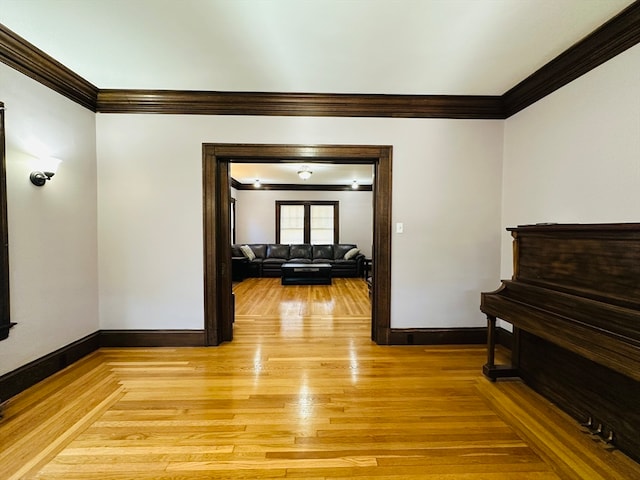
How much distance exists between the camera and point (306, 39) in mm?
2158

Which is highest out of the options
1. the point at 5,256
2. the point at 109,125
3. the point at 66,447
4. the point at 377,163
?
the point at 109,125

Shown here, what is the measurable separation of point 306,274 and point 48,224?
200 inches

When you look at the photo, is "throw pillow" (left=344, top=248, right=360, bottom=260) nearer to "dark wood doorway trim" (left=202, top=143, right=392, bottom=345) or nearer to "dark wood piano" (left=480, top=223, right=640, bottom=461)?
"dark wood doorway trim" (left=202, top=143, right=392, bottom=345)

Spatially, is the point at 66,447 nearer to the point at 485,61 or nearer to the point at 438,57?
the point at 438,57

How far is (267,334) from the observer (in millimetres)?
3553

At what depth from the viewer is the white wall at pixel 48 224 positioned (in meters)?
2.23

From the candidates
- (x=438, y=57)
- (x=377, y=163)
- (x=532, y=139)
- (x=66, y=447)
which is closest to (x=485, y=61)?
(x=438, y=57)

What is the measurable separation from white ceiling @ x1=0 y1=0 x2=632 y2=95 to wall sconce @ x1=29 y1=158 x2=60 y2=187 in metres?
0.88

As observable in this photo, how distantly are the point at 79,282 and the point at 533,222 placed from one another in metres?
4.52

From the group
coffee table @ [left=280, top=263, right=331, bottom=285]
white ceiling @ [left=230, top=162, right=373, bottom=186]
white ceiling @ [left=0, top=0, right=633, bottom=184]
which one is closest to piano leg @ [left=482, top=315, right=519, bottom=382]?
white ceiling @ [left=0, top=0, right=633, bottom=184]

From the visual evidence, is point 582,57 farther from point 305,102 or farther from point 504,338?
point 504,338

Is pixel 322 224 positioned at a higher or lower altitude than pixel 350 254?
higher

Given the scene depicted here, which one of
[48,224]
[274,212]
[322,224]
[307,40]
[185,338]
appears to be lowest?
[185,338]

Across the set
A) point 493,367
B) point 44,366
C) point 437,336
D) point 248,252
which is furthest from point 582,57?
point 248,252
